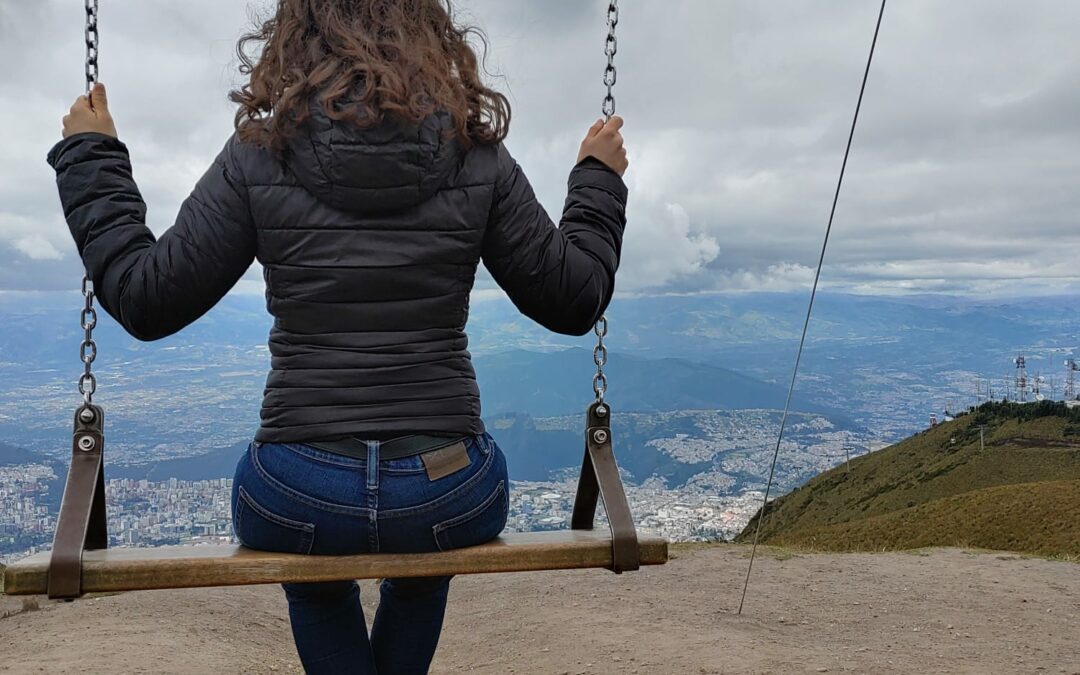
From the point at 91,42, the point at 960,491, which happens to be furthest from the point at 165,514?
the point at 91,42

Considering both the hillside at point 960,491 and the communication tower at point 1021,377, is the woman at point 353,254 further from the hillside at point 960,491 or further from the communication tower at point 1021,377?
the communication tower at point 1021,377

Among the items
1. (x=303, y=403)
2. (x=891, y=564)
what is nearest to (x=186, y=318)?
(x=303, y=403)

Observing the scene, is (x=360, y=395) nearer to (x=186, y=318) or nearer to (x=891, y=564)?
(x=186, y=318)

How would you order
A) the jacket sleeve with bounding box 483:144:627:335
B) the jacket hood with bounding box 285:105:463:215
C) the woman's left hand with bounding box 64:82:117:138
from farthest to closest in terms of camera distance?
the woman's left hand with bounding box 64:82:117:138, the jacket sleeve with bounding box 483:144:627:335, the jacket hood with bounding box 285:105:463:215

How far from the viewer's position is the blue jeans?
83.7 inches

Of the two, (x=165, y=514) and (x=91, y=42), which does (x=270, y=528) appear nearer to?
(x=91, y=42)

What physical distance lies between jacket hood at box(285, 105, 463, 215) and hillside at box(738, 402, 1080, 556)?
20710mm

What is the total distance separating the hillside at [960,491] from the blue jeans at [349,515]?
66.6ft

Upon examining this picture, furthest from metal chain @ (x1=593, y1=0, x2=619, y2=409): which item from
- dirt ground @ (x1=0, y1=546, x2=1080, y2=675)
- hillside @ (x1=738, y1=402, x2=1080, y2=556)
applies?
hillside @ (x1=738, y1=402, x2=1080, y2=556)

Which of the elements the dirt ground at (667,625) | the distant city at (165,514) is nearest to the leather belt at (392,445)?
the dirt ground at (667,625)

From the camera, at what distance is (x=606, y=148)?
2621mm

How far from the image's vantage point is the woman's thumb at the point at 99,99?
2.44 meters

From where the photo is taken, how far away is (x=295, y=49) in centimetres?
215

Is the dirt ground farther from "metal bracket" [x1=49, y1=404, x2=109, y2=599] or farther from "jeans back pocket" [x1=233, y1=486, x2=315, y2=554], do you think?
"jeans back pocket" [x1=233, y1=486, x2=315, y2=554]
